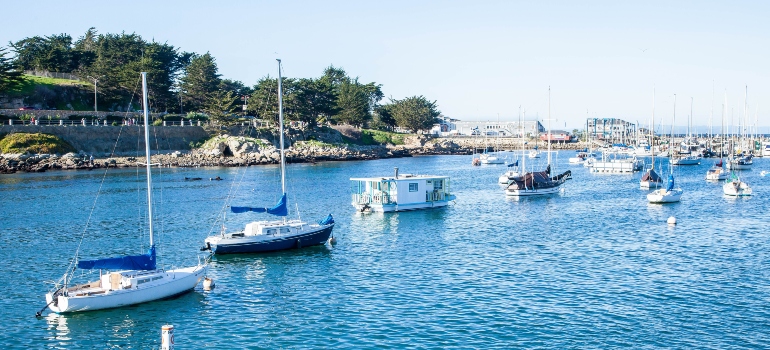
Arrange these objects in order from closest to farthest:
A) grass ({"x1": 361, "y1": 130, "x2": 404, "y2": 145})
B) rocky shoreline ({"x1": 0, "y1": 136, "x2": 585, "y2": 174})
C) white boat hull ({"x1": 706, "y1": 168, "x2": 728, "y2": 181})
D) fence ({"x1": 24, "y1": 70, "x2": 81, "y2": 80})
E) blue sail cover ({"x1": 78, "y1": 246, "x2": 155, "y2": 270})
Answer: blue sail cover ({"x1": 78, "y1": 246, "x2": 155, "y2": 270}) → white boat hull ({"x1": 706, "y1": 168, "x2": 728, "y2": 181}) → rocky shoreline ({"x1": 0, "y1": 136, "x2": 585, "y2": 174}) → fence ({"x1": 24, "y1": 70, "x2": 81, "y2": 80}) → grass ({"x1": 361, "y1": 130, "x2": 404, "y2": 145})

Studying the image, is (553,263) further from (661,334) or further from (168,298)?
(168,298)

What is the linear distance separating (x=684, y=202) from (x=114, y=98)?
10738cm

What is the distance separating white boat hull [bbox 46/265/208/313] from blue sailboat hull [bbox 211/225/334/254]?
25.5 feet

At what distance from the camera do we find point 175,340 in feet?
88.1

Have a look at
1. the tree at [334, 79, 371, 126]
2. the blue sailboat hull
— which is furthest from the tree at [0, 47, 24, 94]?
the blue sailboat hull

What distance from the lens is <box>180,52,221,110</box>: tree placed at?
142 meters

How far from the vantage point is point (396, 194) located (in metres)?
61.5

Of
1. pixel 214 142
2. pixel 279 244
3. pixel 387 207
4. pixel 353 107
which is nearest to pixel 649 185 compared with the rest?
pixel 387 207

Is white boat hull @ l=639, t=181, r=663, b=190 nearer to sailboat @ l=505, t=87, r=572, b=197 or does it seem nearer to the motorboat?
sailboat @ l=505, t=87, r=572, b=197

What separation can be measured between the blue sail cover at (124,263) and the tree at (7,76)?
9932 centimetres

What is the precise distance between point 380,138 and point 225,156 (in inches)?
2309

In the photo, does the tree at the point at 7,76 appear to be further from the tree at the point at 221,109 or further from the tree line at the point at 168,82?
the tree at the point at 221,109

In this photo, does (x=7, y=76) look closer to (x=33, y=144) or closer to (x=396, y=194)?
(x=33, y=144)

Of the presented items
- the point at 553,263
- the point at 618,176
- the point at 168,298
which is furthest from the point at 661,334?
the point at 618,176
